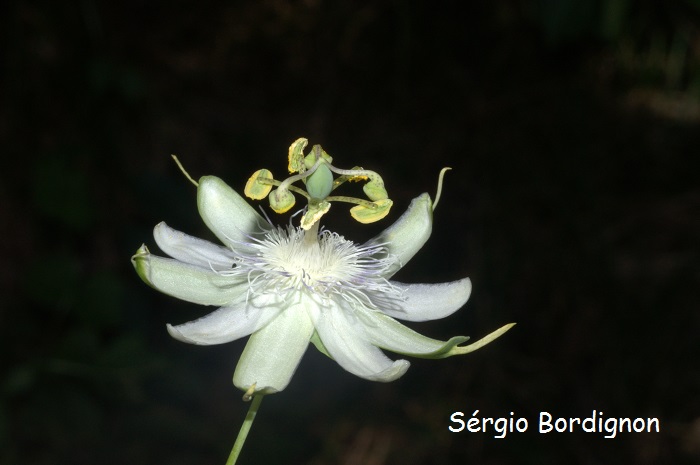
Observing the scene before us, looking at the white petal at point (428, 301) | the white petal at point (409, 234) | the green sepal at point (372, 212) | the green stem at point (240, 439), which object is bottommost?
the green stem at point (240, 439)

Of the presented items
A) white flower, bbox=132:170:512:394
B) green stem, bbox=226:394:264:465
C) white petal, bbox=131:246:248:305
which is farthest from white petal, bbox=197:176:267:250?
green stem, bbox=226:394:264:465

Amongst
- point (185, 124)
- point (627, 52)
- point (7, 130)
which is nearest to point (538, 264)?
point (627, 52)

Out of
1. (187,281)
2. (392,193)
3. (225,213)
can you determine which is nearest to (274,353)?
(187,281)

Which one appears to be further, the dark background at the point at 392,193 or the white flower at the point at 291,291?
the dark background at the point at 392,193

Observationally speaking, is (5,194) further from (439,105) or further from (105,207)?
(439,105)

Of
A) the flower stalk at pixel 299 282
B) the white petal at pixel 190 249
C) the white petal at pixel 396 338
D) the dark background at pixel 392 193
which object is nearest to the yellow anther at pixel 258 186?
the flower stalk at pixel 299 282

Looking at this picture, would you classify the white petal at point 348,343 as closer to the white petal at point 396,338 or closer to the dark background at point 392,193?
the white petal at point 396,338
